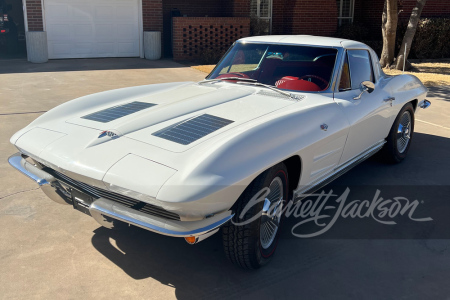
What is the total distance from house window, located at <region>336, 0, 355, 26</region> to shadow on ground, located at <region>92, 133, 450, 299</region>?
16.1 m

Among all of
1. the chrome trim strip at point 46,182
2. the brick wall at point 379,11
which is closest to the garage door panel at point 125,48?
the brick wall at point 379,11

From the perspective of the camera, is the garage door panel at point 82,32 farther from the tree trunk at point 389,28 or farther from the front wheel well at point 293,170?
the front wheel well at point 293,170

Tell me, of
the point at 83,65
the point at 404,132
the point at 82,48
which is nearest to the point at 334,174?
the point at 404,132

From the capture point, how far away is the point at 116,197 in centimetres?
314

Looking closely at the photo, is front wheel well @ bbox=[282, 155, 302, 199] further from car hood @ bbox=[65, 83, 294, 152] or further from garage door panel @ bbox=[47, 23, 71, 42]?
garage door panel @ bbox=[47, 23, 71, 42]

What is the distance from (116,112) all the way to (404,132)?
3765mm

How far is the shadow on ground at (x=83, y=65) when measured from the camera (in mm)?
12859

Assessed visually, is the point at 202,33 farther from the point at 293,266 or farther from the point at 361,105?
the point at 293,266

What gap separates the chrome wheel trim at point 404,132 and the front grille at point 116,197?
3854 millimetres

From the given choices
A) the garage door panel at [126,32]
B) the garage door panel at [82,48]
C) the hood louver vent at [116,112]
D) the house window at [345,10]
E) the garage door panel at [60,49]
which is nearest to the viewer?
the hood louver vent at [116,112]

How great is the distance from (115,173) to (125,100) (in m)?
1.69

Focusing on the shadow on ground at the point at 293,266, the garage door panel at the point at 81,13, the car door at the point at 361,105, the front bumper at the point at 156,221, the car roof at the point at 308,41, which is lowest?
the shadow on ground at the point at 293,266

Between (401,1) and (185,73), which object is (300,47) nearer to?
(185,73)

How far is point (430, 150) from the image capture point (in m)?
6.59
